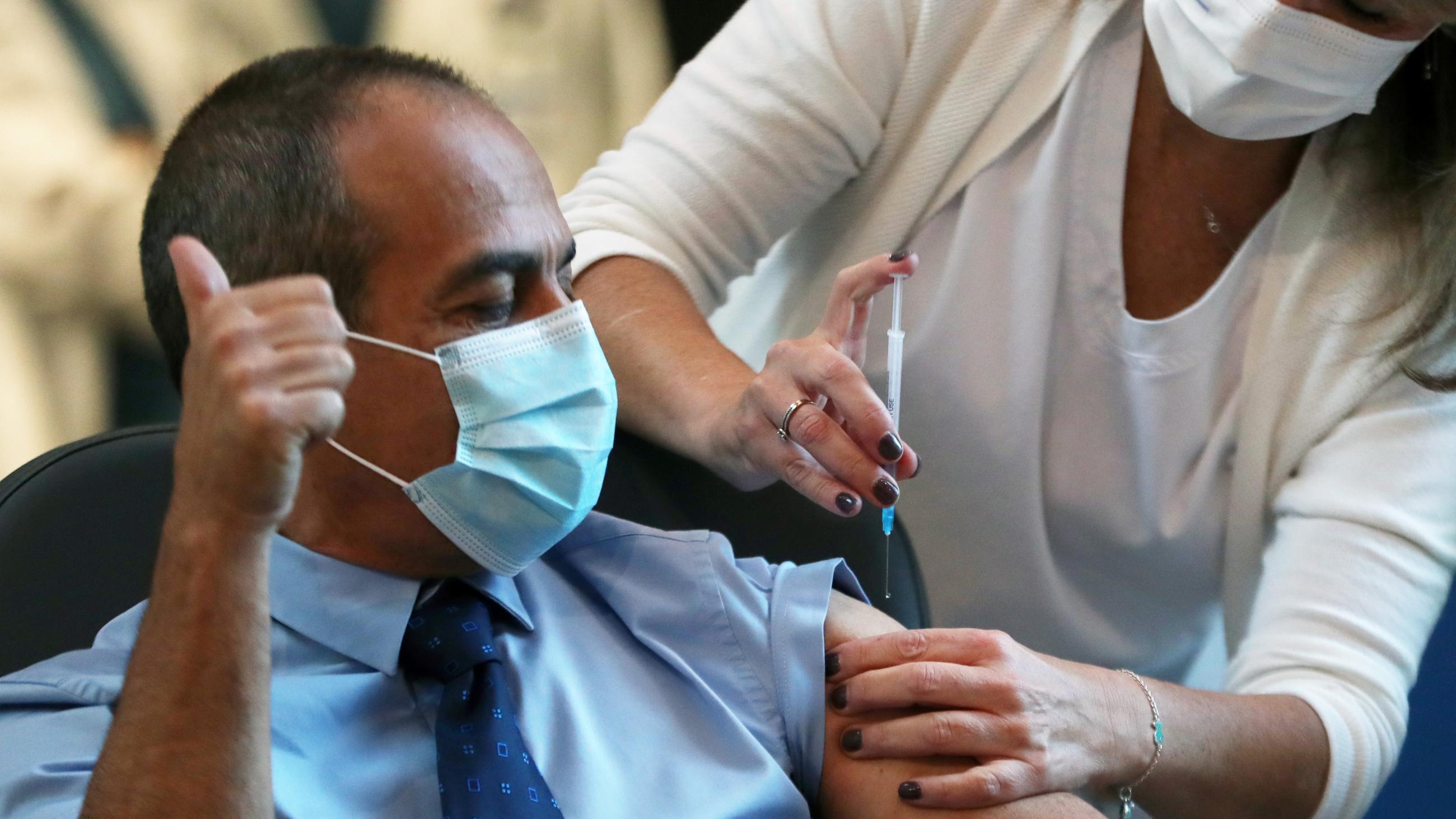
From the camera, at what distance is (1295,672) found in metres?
1.47

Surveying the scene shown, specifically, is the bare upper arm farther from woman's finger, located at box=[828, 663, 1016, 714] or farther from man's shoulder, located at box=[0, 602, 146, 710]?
man's shoulder, located at box=[0, 602, 146, 710]

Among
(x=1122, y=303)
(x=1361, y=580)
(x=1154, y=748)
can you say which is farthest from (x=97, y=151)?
(x=1361, y=580)

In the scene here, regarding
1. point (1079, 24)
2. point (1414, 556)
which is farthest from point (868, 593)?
point (1079, 24)

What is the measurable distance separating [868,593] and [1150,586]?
1.52ft

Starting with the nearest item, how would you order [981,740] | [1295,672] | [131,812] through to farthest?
[131,812] < [981,740] < [1295,672]

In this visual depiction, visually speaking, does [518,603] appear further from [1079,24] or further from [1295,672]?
[1079,24]

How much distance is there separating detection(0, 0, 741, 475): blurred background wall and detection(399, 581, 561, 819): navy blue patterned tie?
130cm

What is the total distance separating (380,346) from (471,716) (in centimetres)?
32

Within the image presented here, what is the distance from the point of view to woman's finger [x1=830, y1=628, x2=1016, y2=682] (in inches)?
47.3

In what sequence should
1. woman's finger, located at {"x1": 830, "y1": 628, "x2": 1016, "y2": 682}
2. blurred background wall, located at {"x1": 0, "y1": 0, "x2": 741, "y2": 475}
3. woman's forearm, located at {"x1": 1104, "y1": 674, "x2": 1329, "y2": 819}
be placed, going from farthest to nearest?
blurred background wall, located at {"x1": 0, "y1": 0, "x2": 741, "y2": 475} < woman's forearm, located at {"x1": 1104, "y1": 674, "x2": 1329, "y2": 819} < woman's finger, located at {"x1": 830, "y1": 628, "x2": 1016, "y2": 682}

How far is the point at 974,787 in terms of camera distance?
1139 millimetres

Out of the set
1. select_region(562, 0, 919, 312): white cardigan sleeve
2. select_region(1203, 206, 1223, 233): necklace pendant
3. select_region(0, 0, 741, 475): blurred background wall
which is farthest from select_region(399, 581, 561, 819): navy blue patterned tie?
select_region(0, 0, 741, 475): blurred background wall

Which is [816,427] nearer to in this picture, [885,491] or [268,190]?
[885,491]

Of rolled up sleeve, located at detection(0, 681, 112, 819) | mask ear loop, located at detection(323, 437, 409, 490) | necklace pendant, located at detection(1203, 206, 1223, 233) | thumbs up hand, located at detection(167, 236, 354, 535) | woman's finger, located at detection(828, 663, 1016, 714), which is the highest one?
necklace pendant, located at detection(1203, 206, 1223, 233)
